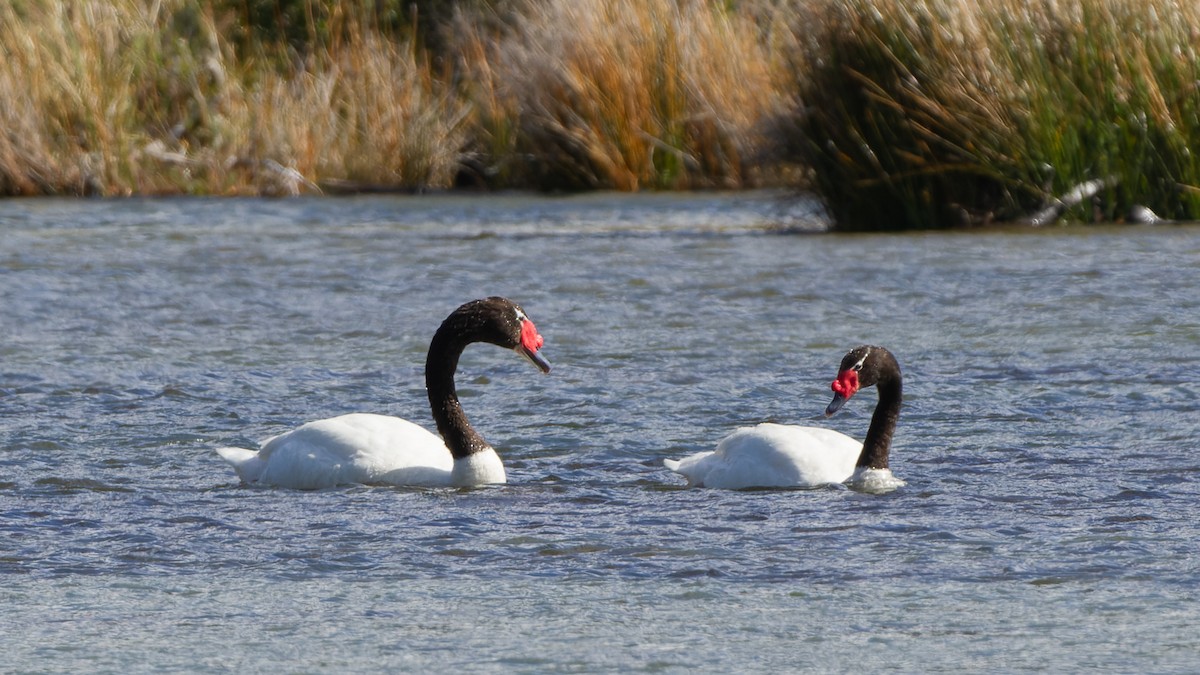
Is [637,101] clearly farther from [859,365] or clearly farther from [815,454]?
[815,454]

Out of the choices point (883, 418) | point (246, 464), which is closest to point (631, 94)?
point (883, 418)

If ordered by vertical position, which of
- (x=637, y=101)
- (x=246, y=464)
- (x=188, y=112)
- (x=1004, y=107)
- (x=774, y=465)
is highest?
(x=1004, y=107)

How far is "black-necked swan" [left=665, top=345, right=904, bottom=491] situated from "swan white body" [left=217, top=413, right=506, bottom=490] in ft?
2.37

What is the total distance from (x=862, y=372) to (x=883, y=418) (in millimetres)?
206

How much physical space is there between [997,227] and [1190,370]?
5630 millimetres

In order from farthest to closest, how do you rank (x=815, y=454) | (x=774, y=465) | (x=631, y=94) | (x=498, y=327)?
(x=631, y=94) < (x=498, y=327) < (x=815, y=454) < (x=774, y=465)

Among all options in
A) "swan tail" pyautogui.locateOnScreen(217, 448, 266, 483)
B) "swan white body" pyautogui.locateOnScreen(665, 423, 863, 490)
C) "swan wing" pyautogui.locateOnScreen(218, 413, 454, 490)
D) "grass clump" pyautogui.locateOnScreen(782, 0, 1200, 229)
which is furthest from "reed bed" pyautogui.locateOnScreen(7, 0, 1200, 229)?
"swan tail" pyautogui.locateOnScreen(217, 448, 266, 483)

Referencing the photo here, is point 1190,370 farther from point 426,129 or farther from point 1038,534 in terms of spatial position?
point 426,129

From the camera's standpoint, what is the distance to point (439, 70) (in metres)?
23.8

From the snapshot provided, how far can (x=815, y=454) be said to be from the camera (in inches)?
278

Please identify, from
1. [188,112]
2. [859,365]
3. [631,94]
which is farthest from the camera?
[188,112]

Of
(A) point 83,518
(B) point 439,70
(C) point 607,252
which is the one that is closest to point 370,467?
(A) point 83,518

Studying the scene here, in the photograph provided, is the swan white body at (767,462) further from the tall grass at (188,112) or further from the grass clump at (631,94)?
the tall grass at (188,112)

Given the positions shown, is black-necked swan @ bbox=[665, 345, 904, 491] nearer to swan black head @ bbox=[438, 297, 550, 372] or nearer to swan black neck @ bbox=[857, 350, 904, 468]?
swan black neck @ bbox=[857, 350, 904, 468]
